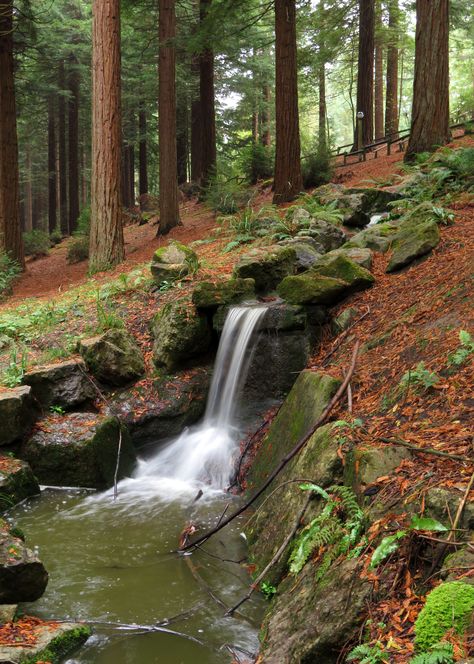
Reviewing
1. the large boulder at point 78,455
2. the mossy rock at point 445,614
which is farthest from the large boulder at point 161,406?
the mossy rock at point 445,614

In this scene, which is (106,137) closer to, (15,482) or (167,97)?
(167,97)

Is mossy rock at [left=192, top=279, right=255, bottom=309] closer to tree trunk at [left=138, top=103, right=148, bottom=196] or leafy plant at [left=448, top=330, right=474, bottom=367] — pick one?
leafy plant at [left=448, top=330, right=474, bottom=367]

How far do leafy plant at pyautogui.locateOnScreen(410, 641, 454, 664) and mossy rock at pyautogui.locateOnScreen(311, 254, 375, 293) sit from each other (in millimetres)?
5510

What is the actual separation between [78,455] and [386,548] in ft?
16.6

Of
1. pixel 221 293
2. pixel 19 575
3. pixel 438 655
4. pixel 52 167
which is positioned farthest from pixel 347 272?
pixel 52 167

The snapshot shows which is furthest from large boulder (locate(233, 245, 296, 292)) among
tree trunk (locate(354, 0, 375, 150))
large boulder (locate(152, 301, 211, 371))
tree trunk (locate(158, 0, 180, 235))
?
tree trunk (locate(354, 0, 375, 150))

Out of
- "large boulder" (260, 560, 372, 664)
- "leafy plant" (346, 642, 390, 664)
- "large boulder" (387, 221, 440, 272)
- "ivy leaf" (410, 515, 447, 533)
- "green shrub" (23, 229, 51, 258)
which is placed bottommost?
"large boulder" (260, 560, 372, 664)

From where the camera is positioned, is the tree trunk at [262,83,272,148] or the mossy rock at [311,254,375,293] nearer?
the mossy rock at [311,254,375,293]

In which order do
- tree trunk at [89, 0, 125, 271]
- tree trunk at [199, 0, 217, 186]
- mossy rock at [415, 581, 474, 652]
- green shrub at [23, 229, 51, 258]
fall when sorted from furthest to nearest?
green shrub at [23, 229, 51, 258] < tree trunk at [199, 0, 217, 186] < tree trunk at [89, 0, 125, 271] < mossy rock at [415, 581, 474, 652]

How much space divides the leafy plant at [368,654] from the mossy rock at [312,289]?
508cm

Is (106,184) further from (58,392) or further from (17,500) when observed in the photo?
(17,500)

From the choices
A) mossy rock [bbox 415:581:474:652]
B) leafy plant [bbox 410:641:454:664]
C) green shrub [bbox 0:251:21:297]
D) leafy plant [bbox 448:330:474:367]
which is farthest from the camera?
green shrub [bbox 0:251:21:297]

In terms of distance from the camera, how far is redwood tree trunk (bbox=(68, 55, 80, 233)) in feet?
89.7

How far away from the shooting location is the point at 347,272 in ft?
24.7
